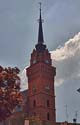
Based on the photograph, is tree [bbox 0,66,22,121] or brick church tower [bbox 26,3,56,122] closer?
tree [bbox 0,66,22,121]

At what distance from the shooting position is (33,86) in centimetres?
12775

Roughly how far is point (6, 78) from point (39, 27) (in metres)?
93.7

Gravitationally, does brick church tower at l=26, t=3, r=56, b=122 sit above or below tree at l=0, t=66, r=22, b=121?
above

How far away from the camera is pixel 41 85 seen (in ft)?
411

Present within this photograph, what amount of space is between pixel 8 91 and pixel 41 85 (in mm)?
82236

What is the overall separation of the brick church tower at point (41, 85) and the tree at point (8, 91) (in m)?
76.5

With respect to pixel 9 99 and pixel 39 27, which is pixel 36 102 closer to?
pixel 39 27

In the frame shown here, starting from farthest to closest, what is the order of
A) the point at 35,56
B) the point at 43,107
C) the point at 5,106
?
the point at 35,56 < the point at 43,107 < the point at 5,106

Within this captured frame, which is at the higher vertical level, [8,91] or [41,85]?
[41,85]

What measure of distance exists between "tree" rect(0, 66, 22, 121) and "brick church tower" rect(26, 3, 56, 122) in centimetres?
7654

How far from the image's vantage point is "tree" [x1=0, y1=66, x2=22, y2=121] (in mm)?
42594

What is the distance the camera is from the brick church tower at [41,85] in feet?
402

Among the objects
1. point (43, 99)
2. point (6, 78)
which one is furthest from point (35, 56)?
point (6, 78)

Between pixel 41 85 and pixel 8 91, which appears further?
pixel 41 85
